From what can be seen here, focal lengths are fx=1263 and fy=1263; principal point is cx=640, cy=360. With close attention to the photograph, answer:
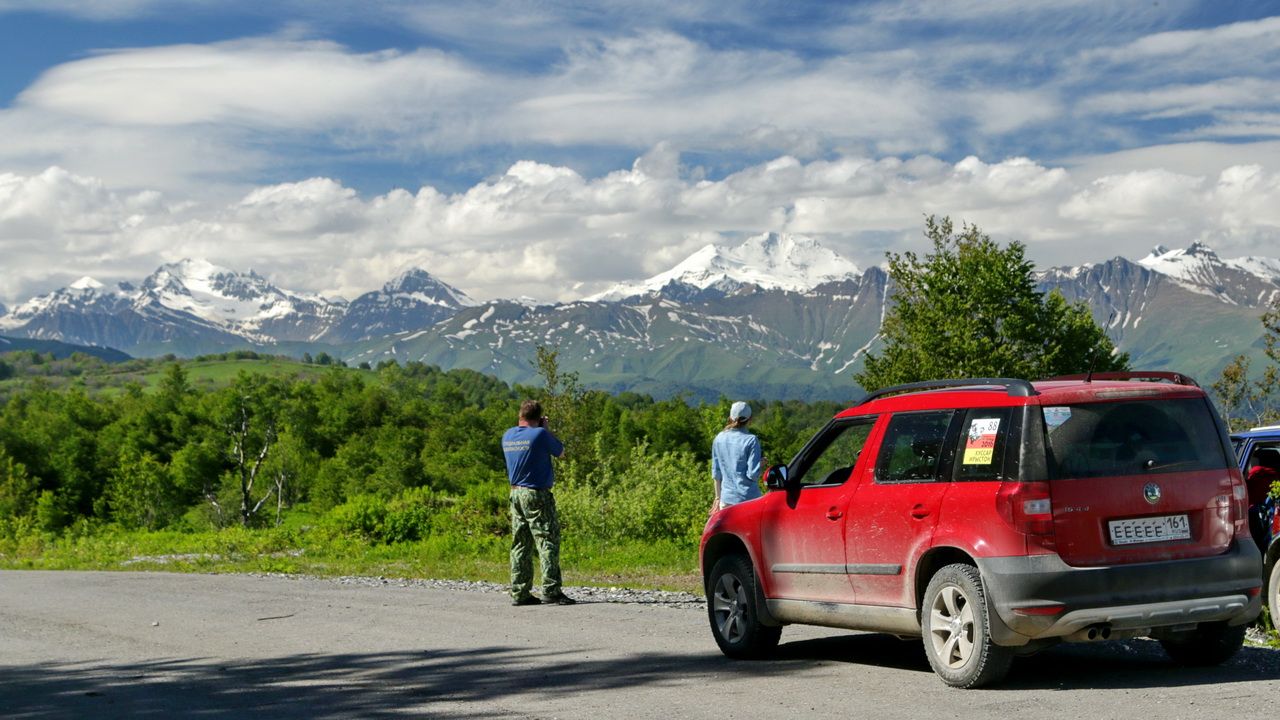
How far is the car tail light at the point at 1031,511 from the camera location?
7.41 metres

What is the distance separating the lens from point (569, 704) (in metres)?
7.71

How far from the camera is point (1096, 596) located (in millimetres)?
7402

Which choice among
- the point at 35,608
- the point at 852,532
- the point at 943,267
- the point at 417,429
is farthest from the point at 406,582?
the point at 417,429

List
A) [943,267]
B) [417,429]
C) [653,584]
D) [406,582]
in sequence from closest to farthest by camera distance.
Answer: [653,584], [406,582], [943,267], [417,429]

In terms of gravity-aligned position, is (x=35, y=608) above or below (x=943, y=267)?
below

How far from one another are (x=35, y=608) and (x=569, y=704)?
905cm

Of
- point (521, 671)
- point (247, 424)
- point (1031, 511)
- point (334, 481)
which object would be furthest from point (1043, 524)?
point (334, 481)

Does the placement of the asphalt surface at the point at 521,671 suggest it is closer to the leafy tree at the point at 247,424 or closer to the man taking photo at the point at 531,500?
the man taking photo at the point at 531,500

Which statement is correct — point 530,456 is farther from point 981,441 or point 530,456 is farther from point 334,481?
point 334,481

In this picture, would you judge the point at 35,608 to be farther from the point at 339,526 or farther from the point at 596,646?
the point at 339,526

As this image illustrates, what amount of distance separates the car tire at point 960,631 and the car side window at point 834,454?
123 centimetres

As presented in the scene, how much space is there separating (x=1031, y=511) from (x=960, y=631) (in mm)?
947

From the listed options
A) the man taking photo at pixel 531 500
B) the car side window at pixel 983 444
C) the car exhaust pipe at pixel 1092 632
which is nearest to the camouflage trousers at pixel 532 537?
the man taking photo at pixel 531 500

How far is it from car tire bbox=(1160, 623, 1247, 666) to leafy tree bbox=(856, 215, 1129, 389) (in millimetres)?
48151
